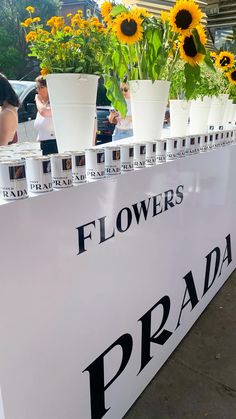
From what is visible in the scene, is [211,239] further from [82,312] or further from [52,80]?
[52,80]

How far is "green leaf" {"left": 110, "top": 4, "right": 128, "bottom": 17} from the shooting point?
41.5 inches

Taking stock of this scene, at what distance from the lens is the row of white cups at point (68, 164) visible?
2.24 ft

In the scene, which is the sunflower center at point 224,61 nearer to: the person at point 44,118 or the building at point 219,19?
the person at point 44,118

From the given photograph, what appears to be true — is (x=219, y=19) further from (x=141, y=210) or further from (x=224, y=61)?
(x=141, y=210)

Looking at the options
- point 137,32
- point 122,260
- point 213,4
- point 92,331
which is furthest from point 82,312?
point 213,4

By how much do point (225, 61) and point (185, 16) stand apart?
777 mm

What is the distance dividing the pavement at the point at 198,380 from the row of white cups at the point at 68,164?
Answer: 936 millimetres

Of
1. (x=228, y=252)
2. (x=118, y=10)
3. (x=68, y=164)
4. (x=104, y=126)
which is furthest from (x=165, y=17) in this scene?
(x=104, y=126)

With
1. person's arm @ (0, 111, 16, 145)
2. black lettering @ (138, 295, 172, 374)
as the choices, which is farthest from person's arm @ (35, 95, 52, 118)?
black lettering @ (138, 295, 172, 374)

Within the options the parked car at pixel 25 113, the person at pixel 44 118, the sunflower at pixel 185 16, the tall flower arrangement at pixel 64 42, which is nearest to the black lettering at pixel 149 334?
the tall flower arrangement at pixel 64 42

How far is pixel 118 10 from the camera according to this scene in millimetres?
1061

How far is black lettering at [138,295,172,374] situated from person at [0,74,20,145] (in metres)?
1.07

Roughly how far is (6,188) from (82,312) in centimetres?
43

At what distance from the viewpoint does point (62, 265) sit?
2.69 feet
